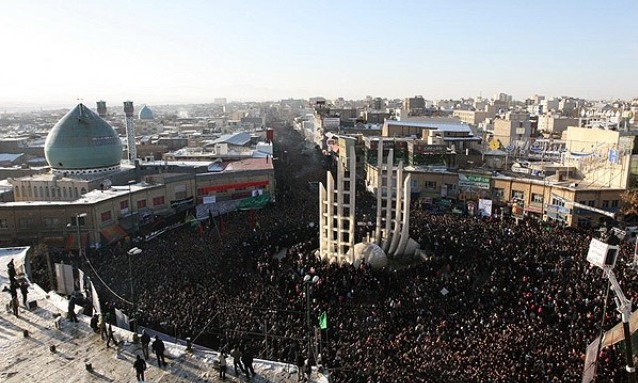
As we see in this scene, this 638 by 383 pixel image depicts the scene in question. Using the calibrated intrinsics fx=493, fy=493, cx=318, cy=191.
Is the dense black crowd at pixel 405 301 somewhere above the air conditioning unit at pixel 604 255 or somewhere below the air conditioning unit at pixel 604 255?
below

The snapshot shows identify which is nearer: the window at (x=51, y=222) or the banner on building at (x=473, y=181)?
the window at (x=51, y=222)

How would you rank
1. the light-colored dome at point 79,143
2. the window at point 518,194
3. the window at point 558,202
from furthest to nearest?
the window at point 518,194 < the light-colored dome at point 79,143 < the window at point 558,202

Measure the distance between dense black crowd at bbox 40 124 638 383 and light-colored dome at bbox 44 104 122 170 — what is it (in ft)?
34.3

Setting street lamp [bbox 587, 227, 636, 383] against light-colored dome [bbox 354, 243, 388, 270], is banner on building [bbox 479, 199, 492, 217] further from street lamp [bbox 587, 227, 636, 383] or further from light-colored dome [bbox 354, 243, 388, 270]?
street lamp [bbox 587, 227, 636, 383]

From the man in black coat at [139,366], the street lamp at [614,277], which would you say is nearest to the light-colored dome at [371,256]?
the man in black coat at [139,366]

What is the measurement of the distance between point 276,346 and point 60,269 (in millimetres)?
7890

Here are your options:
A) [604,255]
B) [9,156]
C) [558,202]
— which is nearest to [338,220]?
[604,255]

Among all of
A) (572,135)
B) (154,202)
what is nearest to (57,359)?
(154,202)

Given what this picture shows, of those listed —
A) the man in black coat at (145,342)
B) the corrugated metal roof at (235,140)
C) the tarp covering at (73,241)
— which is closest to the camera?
the man in black coat at (145,342)

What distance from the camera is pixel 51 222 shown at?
28359mm

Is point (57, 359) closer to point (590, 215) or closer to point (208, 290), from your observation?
point (208, 290)

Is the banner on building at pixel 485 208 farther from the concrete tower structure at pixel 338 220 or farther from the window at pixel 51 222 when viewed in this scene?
the window at pixel 51 222

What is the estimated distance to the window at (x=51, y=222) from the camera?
28334 millimetres

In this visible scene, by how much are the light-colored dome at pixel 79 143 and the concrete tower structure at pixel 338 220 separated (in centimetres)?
1905
